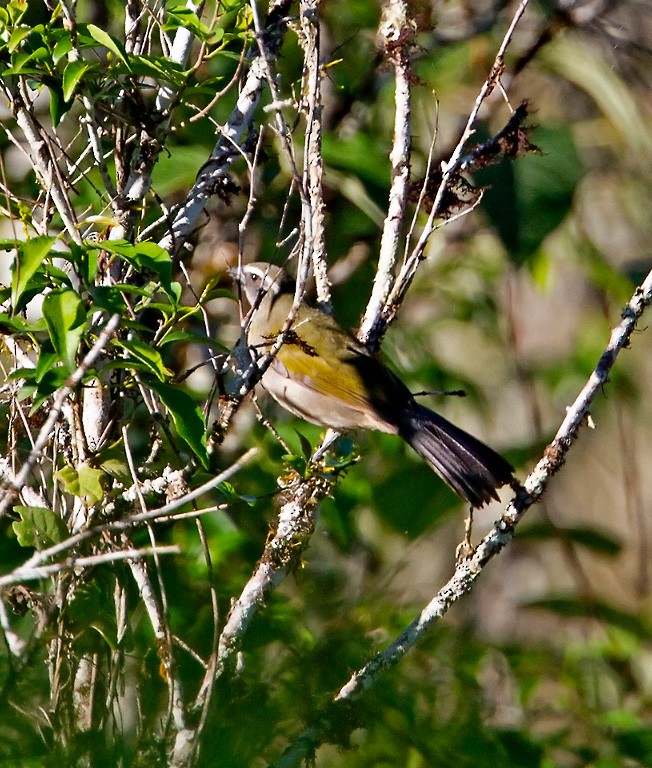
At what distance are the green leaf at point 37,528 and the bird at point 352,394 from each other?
65.8 inches

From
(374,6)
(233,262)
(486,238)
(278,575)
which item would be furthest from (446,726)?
(486,238)

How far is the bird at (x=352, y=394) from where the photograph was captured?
3854mm

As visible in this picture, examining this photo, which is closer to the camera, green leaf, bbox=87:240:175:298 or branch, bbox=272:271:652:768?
green leaf, bbox=87:240:175:298

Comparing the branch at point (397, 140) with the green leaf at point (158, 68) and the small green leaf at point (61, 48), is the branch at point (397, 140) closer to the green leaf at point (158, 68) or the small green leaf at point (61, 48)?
the green leaf at point (158, 68)

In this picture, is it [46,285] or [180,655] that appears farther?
[180,655]

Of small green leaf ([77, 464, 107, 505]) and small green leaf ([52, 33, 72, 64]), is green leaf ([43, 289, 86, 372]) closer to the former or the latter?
small green leaf ([77, 464, 107, 505])

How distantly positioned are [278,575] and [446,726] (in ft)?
2.67

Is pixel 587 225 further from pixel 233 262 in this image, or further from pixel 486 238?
pixel 233 262

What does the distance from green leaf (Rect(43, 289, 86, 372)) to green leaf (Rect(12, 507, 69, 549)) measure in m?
0.42

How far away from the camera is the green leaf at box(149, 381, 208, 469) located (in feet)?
6.77

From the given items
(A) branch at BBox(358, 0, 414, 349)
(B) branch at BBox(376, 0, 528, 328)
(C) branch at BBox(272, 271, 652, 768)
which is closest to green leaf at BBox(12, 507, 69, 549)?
(C) branch at BBox(272, 271, 652, 768)

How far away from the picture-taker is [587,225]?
33.1ft

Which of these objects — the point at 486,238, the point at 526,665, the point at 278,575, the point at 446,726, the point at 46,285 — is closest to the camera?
the point at 46,285

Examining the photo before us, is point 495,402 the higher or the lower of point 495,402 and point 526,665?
the higher
